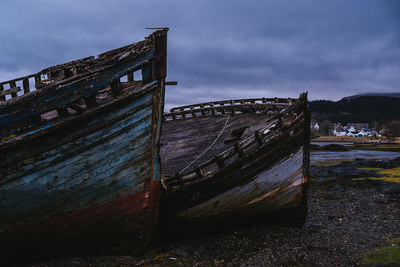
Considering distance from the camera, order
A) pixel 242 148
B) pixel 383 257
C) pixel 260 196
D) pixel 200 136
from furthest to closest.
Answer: pixel 200 136
pixel 260 196
pixel 242 148
pixel 383 257

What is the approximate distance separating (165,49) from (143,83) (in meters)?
0.89

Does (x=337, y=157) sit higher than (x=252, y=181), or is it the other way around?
(x=252, y=181)

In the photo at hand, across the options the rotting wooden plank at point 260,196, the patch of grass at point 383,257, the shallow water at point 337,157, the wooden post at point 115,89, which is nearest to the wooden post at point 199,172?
the rotting wooden plank at point 260,196

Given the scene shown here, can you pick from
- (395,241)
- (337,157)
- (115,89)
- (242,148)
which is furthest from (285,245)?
(337,157)

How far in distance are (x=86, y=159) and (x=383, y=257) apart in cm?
634

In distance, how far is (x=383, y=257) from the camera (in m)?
6.04

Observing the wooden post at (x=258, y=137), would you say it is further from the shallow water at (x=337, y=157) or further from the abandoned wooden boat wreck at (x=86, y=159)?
the shallow water at (x=337, y=157)

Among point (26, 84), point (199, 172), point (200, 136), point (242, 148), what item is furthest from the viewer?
point (200, 136)

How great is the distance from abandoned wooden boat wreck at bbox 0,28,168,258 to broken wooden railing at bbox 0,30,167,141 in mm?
16

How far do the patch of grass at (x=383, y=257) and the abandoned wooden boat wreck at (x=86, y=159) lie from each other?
4500 mm

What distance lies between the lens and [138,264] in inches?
223

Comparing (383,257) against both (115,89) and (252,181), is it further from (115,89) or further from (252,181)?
(115,89)

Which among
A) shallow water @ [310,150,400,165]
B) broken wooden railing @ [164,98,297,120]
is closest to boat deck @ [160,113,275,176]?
broken wooden railing @ [164,98,297,120]

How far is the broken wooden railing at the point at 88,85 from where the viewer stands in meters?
4.81
